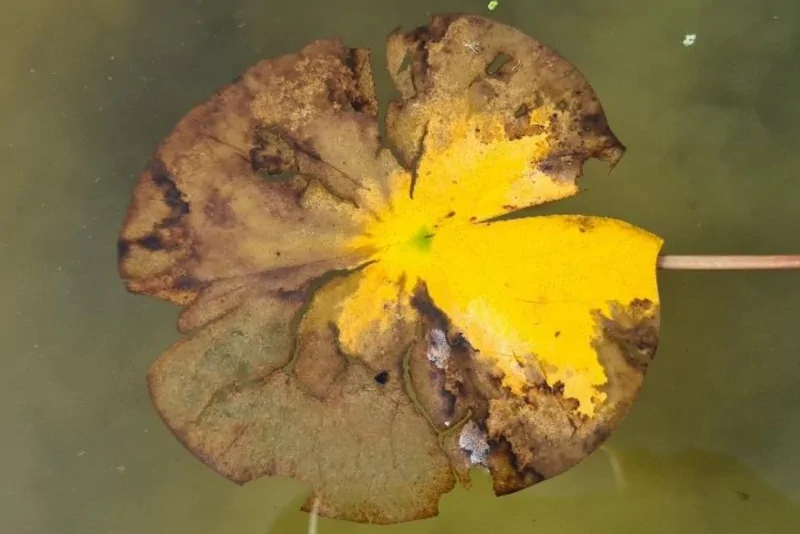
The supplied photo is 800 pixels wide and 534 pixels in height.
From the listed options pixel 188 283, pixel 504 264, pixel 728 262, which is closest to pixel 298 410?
pixel 188 283

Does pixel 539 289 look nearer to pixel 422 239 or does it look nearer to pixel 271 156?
pixel 422 239

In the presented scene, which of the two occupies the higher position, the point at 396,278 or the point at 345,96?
the point at 345,96

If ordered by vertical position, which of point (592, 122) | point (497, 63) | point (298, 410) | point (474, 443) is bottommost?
point (474, 443)

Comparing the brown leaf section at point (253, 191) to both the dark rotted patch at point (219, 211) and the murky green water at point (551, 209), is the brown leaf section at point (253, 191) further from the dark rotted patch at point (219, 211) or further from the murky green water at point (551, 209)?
the murky green water at point (551, 209)

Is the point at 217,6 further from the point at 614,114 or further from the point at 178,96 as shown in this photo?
the point at 614,114

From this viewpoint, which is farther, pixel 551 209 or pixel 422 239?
pixel 551 209

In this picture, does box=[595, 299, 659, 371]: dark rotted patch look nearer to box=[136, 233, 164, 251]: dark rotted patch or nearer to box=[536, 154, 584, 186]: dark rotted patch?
box=[536, 154, 584, 186]: dark rotted patch

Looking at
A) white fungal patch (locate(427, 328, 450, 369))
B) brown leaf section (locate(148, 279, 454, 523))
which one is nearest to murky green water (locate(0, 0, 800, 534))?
brown leaf section (locate(148, 279, 454, 523))

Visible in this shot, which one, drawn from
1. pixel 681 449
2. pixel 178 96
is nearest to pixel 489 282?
pixel 681 449
